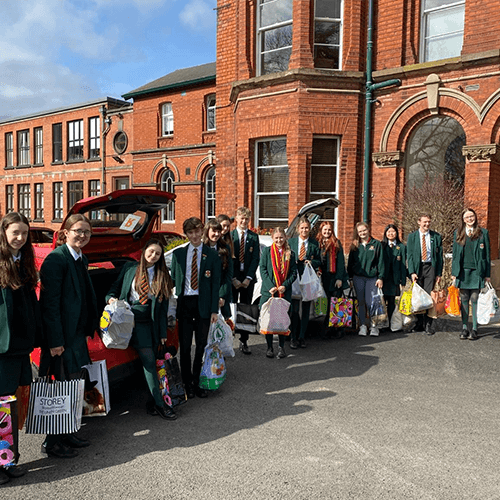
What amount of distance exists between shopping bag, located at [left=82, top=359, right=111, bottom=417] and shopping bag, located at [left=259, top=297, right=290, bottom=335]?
103 inches

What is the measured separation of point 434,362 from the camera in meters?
6.21

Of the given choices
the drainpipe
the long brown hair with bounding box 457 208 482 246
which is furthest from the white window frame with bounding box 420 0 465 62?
the long brown hair with bounding box 457 208 482 246

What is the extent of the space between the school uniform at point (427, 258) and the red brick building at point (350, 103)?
355 cm

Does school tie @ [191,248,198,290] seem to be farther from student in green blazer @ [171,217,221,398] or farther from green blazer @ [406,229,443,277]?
green blazer @ [406,229,443,277]

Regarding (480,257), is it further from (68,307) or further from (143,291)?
(68,307)

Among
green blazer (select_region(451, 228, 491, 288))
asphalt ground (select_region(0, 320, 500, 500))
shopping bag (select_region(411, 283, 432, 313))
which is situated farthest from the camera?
shopping bag (select_region(411, 283, 432, 313))

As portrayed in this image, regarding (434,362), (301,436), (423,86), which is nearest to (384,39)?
(423,86)

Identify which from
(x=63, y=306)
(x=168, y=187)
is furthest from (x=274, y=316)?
(x=168, y=187)

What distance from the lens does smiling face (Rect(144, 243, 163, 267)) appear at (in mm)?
4402

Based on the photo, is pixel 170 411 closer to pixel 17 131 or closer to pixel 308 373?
pixel 308 373

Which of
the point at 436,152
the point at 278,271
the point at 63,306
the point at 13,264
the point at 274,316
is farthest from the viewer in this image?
the point at 436,152

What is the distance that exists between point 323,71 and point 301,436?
9669 mm

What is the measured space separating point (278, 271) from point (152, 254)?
94.5 inches

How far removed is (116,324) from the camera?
4.11m
